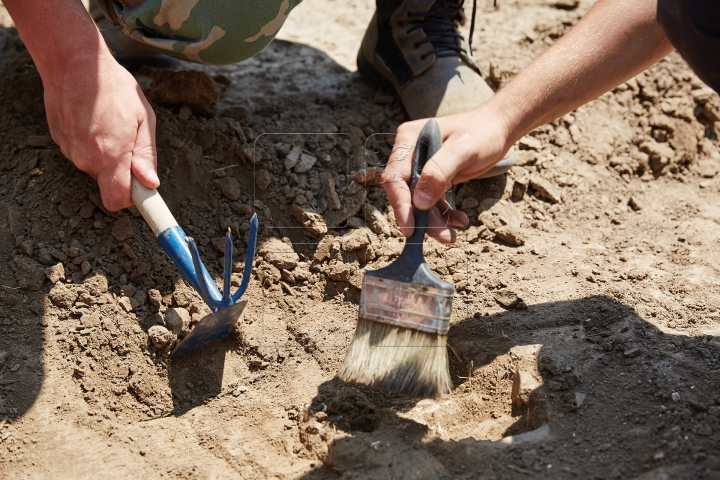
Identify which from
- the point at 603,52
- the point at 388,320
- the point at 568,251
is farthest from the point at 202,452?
the point at 603,52

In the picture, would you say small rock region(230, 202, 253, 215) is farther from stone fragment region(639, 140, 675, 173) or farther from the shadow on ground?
stone fragment region(639, 140, 675, 173)

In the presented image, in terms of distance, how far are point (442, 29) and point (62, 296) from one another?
73.8 inches

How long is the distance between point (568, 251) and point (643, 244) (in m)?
0.34

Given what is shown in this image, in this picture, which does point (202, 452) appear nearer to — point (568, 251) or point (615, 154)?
point (568, 251)

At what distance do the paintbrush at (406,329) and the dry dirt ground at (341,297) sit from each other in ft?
0.51

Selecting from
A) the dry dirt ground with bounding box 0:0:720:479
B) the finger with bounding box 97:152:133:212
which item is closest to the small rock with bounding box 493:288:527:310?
the dry dirt ground with bounding box 0:0:720:479

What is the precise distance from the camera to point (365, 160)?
2533mm

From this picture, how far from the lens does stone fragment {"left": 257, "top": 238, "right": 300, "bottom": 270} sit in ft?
7.41

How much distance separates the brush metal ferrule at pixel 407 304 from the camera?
5.54 ft

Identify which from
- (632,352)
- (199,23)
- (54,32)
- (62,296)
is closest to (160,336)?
(62,296)

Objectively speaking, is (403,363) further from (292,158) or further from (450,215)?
(292,158)

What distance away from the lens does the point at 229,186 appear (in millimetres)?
2391

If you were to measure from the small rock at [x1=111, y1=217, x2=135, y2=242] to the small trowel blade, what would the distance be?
430 mm

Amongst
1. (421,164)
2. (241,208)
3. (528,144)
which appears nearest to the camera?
(421,164)
